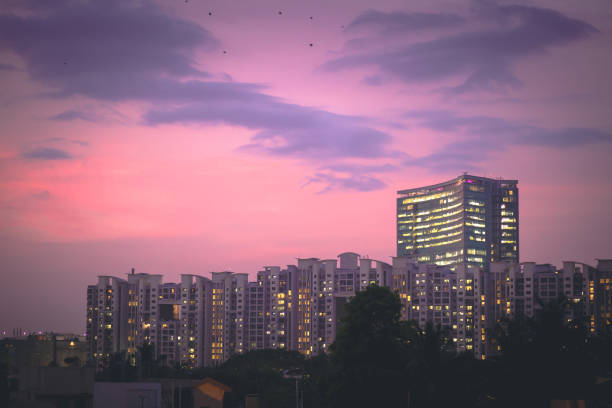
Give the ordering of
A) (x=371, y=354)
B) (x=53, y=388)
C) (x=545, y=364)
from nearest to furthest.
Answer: (x=53, y=388) → (x=545, y=364) → (x=371, y=354)

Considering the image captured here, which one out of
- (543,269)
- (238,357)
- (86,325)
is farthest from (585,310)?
(86,325)

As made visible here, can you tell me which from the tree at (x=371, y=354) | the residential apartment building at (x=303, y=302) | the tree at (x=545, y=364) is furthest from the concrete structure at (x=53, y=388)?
the residential apartment building at (x=303, y=302)

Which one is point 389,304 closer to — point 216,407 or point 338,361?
point 338,361

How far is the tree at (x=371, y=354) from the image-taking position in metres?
50.5

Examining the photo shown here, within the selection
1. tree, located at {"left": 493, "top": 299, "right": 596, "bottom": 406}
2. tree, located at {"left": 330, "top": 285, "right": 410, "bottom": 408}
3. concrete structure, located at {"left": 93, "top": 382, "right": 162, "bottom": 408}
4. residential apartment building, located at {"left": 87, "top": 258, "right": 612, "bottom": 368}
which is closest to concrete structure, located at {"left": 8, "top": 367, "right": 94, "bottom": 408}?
concrete structure, located at {"left": 93, "top": 382, "right": 162, "bottom": 408}

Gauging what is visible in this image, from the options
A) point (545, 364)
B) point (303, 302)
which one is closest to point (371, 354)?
point (545, 364)

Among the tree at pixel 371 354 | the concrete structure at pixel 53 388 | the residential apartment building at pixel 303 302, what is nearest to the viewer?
the concrete structure at pixel 53 388

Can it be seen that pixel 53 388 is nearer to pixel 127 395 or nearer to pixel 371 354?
pixel 127 395

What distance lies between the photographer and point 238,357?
144000 mm

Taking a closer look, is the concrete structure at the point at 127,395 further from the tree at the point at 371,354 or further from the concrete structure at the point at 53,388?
the tree at the point at 371,354

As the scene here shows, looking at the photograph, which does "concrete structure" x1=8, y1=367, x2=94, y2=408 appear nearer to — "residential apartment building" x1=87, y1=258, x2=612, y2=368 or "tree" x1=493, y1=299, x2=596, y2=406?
"tree" x1=493, y1=299, x2=596, y2=406

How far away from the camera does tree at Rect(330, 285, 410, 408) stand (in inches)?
1989

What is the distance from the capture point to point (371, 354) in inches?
2077

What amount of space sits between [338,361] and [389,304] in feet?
16.4
